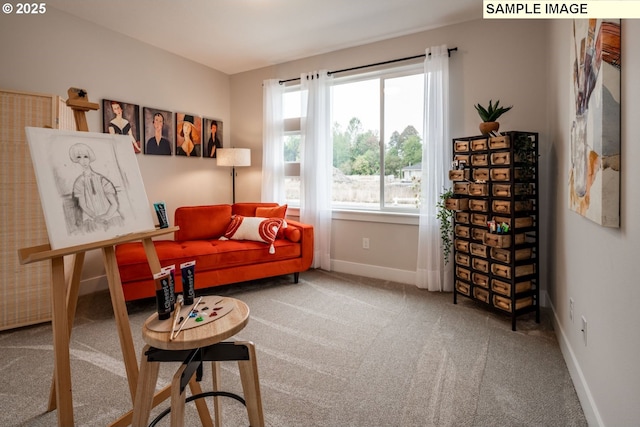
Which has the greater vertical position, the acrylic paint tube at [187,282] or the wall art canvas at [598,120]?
the wall art canvas at [598,120]

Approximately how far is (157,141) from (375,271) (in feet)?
10.1

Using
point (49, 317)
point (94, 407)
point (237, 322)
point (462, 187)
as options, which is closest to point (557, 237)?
point (462, 187)

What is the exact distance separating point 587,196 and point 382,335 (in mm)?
1627

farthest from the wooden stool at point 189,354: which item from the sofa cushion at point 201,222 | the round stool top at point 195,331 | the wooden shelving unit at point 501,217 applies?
the sofa cushion at point 201,222

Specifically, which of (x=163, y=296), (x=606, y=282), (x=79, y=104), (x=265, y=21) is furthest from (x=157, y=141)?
(x=606, y=282)

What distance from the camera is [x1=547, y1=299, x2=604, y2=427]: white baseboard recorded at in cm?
160

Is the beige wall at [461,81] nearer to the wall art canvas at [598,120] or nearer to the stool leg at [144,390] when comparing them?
the wall art canvas at [598,120]

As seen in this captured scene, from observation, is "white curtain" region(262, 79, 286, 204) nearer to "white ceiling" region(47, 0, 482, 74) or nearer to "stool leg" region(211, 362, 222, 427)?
"white ceiling" region(47, 0, 482, 74)

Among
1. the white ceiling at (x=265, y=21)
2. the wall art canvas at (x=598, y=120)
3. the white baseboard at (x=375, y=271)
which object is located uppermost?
the white ceiling at (x=265, y=21)

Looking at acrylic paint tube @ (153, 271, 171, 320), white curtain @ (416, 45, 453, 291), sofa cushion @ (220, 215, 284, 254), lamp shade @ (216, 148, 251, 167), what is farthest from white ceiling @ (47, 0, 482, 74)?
acrylic paint tube @ (153, 271, 171, 320)

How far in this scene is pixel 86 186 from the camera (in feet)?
5.57

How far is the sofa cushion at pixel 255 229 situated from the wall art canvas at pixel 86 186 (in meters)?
1.96

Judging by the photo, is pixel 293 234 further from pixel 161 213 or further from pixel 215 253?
pixel 161 213

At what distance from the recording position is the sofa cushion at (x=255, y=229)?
384cm
